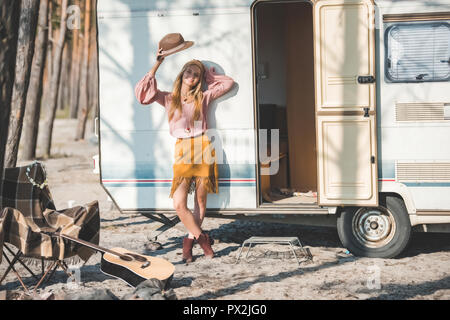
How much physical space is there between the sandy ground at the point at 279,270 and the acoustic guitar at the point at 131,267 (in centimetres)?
19

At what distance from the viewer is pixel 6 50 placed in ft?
20.9

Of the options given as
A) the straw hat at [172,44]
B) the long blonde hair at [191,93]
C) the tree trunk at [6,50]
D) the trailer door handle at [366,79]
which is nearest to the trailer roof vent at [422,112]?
the trailer door handle at [366,79]

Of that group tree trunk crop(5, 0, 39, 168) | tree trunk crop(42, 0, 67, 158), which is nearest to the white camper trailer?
tree trunk crop(5, 0, 39, 168)

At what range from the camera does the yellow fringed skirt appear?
7145 mm

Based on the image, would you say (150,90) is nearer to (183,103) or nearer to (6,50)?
(183,103)

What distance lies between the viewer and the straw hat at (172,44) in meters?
7.15

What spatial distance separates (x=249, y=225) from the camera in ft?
30.5

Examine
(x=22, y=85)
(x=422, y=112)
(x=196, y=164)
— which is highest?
(x=22, y=85)

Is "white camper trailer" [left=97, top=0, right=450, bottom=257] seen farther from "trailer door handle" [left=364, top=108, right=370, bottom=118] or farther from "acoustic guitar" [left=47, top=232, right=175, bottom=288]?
"acoustic guitar" [left=47, top=232, right=175, bottom=288]

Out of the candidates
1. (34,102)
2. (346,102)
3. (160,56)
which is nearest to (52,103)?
(34,102)

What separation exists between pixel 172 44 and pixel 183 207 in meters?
1.70

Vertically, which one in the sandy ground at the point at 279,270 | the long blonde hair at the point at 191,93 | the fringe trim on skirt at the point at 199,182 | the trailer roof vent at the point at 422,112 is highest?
the long blonde hair at the point at 191,93

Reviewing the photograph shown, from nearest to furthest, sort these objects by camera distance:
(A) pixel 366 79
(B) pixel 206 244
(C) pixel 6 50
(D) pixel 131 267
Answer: (D) pixel 131 267 < (C) pixel 6 50 < (A) pixel 366 79 < (B) pixel 206 244

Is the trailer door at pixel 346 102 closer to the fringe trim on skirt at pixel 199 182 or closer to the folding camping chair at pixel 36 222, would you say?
the fringe trim on skirt at pixel 199 182
